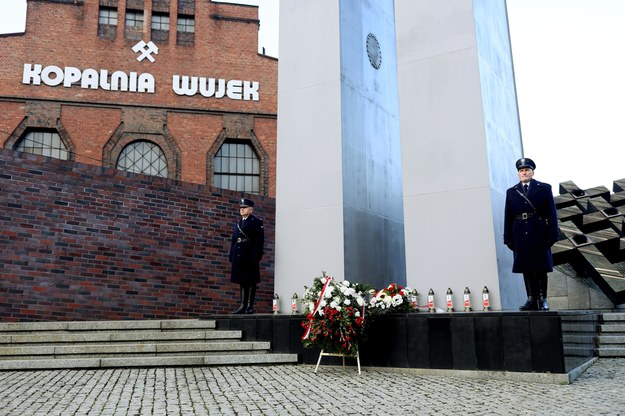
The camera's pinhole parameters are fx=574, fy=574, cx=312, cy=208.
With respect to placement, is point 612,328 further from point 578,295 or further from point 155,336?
point 155,336

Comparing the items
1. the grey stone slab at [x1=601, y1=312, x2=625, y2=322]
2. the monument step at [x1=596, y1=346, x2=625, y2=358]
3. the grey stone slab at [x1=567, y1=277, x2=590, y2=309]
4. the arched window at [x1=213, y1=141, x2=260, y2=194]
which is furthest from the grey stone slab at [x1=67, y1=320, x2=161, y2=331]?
the arched window at [x1=213, y1=141, x2=260, y2=194]

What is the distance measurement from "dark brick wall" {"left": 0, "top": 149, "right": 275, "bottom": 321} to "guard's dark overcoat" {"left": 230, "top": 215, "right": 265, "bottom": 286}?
2.94m

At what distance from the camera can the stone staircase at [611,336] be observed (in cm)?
771

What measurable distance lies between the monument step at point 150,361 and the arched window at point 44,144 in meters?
14.3

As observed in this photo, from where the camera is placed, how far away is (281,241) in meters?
8.90

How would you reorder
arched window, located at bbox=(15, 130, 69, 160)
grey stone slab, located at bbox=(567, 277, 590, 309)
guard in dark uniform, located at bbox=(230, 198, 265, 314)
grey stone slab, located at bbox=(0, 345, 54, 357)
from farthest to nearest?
arched window, located at bbox=(15, 130, 69, 160)
grey stone slab, located at bbox=(567, 277, 590, 309)
guard in dark uniform, located at bbox=(230, 198, 265, 314)
grey stone slab, located at bbox=(0, 345, 54, 357)

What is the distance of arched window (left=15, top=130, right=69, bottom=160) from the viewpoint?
19688 mm

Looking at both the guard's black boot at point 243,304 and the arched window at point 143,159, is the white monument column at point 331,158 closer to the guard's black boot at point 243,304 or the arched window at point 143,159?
the guard's black boot at point 243,304

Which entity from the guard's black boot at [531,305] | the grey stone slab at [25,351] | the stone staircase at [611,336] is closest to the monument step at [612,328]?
the stone staircase at [611,336]

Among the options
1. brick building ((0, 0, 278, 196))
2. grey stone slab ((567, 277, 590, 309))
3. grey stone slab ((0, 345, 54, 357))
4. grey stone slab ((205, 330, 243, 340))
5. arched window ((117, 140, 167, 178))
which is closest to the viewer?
grey stone slab ((0, 345, 54, 357))

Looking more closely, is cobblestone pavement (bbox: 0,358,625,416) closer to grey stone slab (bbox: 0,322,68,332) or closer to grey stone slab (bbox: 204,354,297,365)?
grey stone slab (bbox: 204,354,297,365)

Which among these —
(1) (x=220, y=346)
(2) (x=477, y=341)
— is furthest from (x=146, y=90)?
(2) (x=477, y=341)

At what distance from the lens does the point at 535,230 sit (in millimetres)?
6277

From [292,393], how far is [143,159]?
16.7m
